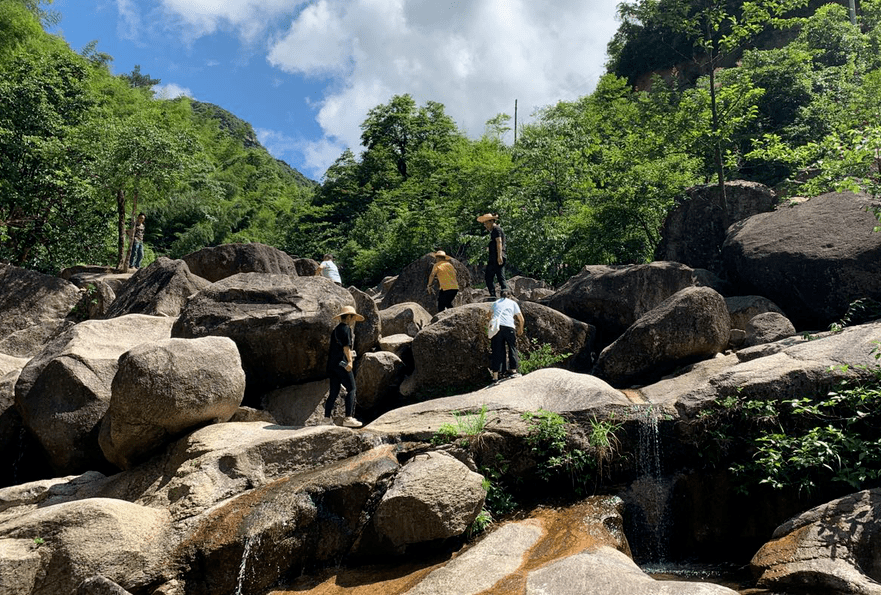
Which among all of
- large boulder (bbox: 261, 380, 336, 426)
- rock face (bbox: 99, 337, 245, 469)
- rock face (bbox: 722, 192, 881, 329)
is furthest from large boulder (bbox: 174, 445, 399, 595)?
rock face (bbox: 722, 192, 881, 329)

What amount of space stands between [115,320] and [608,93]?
33.1m

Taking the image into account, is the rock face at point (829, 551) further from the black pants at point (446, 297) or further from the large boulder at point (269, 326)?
the black pants at point (446, 297)

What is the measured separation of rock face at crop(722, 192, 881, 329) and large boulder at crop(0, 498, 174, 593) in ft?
40.3

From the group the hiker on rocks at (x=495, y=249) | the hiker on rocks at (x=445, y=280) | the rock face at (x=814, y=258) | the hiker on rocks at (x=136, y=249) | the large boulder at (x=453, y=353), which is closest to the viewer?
the large boulder at (x=453, y=353)

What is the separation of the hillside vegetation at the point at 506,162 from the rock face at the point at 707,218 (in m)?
0.90

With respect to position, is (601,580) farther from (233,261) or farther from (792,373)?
(233,261)

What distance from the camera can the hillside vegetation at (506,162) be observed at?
21.0 meters

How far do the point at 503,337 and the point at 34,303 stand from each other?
14.7m

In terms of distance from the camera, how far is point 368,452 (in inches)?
391

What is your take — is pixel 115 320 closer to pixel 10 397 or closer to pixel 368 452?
pixel 10 397

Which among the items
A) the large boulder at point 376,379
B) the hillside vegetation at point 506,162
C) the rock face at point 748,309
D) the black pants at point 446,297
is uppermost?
the hillside vegetation at point 506,162

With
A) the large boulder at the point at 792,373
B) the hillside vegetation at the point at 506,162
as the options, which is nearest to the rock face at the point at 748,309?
the hillside vegetation at the point at 506,162

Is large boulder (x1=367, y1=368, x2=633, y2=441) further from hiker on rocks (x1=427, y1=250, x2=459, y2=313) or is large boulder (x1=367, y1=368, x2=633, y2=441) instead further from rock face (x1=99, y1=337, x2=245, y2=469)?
hiker on rocks (x1=427, y1=250, x2=459, y2=313)

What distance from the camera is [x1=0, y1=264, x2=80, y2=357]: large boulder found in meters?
19.3
